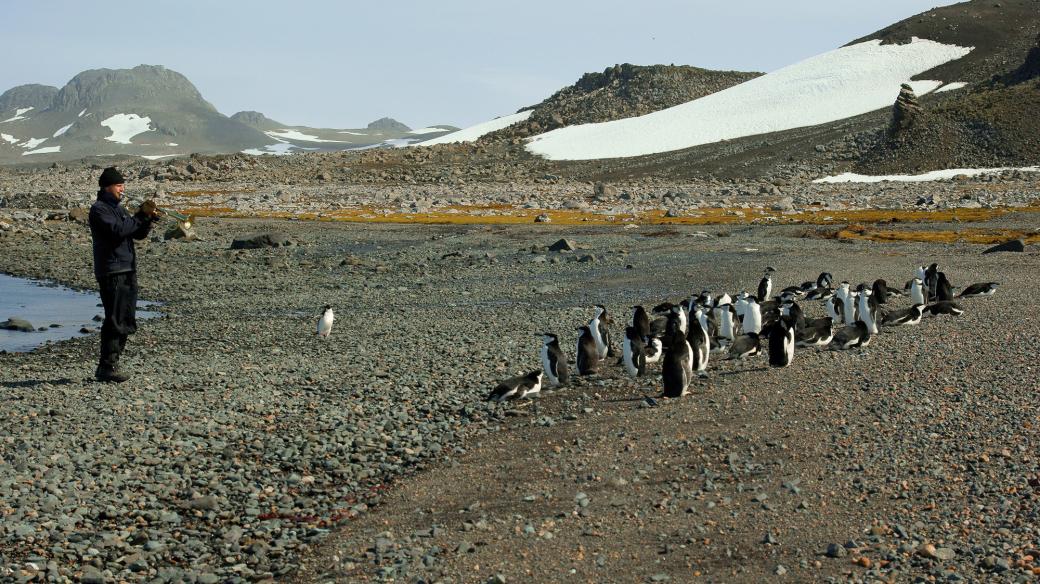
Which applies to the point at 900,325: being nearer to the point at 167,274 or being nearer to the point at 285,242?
the point at 167,274

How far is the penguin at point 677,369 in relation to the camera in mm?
9781

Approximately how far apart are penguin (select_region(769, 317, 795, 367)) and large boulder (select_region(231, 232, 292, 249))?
19848 millimetres

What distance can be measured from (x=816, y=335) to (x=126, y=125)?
607ft

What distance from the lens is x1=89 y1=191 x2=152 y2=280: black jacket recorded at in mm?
9984

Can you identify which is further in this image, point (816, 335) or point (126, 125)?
point (126, 125)

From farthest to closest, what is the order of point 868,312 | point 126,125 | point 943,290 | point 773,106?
point 126,125 → point 773,106 → point 943,290 → point 868,312

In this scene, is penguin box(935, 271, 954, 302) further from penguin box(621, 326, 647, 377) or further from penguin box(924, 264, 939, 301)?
penguin box(621, 326, 647, 377)

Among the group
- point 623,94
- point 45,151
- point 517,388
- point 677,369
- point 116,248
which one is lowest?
point 517,388

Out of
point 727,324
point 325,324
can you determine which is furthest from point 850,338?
point 325,324

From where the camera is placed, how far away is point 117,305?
33.4 ft

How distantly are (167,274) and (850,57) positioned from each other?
7520cm

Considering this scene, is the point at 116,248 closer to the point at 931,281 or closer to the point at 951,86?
the point at 931,281

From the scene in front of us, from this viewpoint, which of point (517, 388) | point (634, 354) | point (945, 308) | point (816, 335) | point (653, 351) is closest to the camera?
point (517, 388)

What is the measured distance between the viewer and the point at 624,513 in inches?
267
